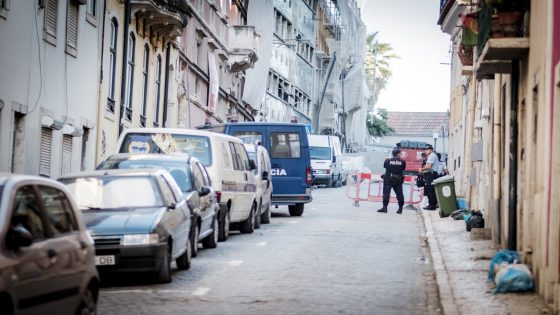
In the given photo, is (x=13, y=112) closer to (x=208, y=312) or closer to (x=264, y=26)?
(x=208, y=312)

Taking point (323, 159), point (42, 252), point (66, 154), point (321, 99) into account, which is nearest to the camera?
point (42, 252)

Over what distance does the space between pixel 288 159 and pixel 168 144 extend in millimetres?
8699

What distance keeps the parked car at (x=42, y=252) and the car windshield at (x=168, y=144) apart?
11.5 meters

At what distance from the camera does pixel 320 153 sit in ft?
194

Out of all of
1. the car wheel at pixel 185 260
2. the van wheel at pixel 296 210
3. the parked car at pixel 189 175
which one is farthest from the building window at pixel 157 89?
the car wheel at pixel 185 260

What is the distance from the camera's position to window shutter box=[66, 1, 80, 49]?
89.5 ft

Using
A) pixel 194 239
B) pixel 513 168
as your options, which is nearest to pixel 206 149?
pixel 194 239

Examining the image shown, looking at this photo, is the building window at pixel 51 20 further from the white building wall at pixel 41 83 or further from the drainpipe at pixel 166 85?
the drainpipe at pixel 166 85

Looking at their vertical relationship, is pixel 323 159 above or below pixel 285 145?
above

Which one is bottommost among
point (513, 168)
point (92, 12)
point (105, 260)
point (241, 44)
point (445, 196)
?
point (105, 260)

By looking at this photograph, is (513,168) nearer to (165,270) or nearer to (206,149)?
(165,270)

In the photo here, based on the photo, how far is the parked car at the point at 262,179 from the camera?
83.6 ft

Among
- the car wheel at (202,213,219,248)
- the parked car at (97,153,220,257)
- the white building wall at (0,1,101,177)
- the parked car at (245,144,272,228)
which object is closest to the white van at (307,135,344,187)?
the white building wall at (0,1,101,177)

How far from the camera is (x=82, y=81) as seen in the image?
2853cm
